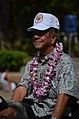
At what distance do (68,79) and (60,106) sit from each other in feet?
0.81

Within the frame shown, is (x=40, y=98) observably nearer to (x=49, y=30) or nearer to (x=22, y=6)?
(x=49, y=30)

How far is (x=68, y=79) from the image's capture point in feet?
13.7

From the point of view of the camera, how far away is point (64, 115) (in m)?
4.30

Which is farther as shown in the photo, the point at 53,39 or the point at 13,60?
the point at 13,60

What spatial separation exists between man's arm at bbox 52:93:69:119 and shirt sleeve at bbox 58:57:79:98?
0.17 ft

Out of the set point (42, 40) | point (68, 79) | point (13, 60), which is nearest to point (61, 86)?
point (68, 79)

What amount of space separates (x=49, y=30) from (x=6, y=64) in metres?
18.6

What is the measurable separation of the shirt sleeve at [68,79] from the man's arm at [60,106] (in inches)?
2.0

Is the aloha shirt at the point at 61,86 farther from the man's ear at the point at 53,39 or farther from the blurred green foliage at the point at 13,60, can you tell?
the blurred green foliage at the point at 13,60

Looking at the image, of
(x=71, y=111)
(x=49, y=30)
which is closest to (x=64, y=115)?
→ (x=71, y=111)

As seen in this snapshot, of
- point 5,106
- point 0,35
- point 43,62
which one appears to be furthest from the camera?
point 0,35

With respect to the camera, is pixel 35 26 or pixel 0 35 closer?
pixel 35 26

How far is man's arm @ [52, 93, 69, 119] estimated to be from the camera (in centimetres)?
407

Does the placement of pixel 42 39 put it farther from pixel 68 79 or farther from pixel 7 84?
pixel 7 84
